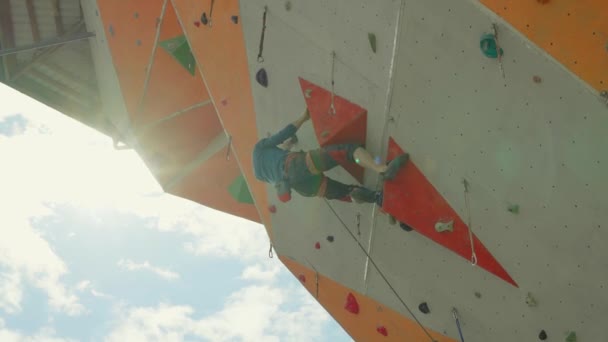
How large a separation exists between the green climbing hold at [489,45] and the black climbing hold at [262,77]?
66.0 inches

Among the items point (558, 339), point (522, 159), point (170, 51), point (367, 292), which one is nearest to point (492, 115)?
point (522, 159)

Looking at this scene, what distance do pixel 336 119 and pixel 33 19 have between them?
4.41m

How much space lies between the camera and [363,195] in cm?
368

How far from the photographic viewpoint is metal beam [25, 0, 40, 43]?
6.33 meters

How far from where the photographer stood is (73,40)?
6.42m

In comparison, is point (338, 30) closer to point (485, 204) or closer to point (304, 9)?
point (304, 9)

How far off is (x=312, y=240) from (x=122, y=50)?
2776 mm

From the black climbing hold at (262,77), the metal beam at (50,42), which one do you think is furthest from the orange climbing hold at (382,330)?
the metal beam at (50,42)

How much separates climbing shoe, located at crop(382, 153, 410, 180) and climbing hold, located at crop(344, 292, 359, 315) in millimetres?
1377

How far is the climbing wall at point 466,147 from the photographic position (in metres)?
2.70

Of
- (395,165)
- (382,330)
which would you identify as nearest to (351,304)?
(382,330)

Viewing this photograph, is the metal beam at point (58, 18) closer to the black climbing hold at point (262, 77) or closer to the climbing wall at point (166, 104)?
the climbing wall at point (166, 104)

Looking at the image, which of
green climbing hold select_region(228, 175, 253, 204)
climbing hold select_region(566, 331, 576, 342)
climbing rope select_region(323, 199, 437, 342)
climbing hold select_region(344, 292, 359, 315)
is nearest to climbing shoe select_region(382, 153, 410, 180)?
climbing rope select_region(323, 199, 437, 342)

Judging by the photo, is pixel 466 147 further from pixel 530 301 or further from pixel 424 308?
pixel 424 308
